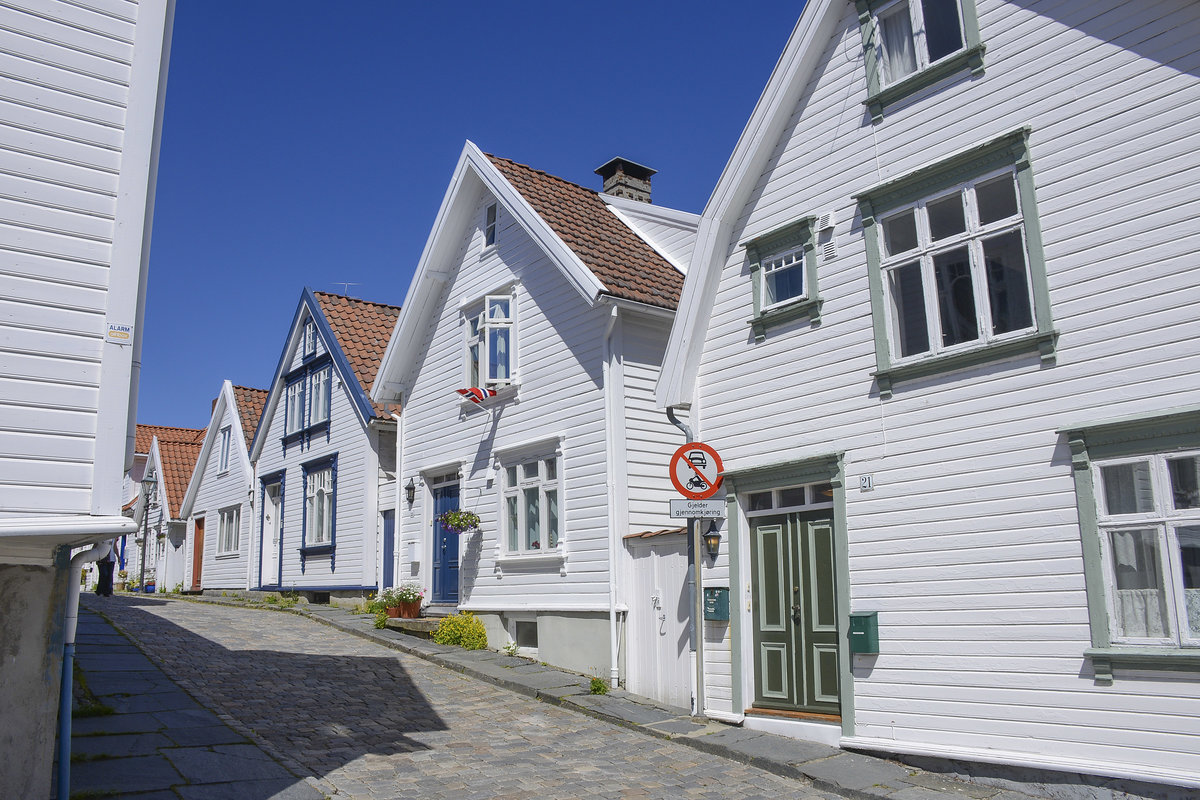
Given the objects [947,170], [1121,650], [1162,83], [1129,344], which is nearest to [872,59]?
[947,170]

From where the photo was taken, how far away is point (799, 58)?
10828 mm

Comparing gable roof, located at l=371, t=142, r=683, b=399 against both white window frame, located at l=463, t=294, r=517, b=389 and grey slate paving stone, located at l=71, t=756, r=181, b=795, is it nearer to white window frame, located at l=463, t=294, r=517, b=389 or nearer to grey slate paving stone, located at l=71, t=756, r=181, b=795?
white window frame, located at l=463, t=294, r=517, b=389

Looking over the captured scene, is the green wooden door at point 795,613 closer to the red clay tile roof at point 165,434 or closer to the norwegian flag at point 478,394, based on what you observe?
the norwegian flag at point 478,394

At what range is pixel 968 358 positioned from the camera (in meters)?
9.03

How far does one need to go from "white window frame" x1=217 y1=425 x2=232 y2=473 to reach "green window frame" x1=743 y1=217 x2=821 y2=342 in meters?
22.2

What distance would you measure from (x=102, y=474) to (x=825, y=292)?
288 inches

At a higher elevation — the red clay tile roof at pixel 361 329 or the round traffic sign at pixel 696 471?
the red clay tile roof at pixel 361 329

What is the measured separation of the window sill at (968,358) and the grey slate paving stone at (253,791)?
651cm

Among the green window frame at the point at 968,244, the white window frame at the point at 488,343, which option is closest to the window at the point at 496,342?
the white window frame at the point at 488,343

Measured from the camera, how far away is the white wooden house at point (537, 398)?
13891 mm

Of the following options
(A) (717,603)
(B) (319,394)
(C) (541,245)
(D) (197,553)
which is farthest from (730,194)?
(D) (197,553)

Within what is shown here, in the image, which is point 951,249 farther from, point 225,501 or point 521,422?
point 225,501

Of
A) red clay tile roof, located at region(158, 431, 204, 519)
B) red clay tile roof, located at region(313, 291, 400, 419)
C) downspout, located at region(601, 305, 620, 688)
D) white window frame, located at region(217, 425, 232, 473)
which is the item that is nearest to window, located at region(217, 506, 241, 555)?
white window frame, located at region(217, 425, 232, 473)

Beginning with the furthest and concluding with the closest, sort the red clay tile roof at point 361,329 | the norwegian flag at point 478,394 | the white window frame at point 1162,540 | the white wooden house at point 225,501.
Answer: the white wooden house at point 225,501 < the red clay tile roof at point 361,329 < the norwegian flag at point 478,394 < the white window frame at point 1162,540
